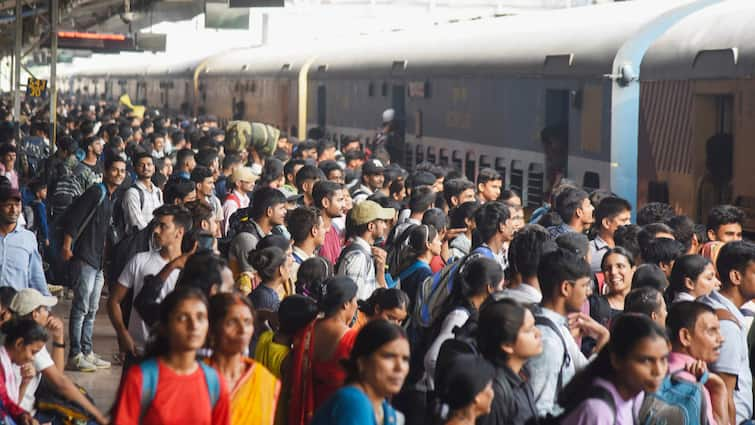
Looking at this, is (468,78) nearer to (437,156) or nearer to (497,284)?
(437,156)

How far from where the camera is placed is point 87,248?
404 inches

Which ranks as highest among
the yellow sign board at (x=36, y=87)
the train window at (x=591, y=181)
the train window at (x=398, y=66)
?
the train window at (x=398, y=66)

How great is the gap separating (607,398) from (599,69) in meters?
8.08

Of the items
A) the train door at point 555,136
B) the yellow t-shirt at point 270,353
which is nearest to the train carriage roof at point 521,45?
the train door at point 555,136

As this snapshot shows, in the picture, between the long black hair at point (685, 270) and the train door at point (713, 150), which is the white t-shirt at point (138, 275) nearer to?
the long black hair at point (685, 270)

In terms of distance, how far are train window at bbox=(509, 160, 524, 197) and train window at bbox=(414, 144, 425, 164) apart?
12.5 ft

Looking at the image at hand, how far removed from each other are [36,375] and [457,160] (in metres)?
11.1

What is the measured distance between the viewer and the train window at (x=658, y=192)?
37.9ft

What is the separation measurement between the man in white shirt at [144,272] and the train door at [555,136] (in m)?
6.67

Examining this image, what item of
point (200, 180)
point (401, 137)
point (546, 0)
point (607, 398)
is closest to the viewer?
point (607, 398)

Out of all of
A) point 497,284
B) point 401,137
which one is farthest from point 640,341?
point 401,137

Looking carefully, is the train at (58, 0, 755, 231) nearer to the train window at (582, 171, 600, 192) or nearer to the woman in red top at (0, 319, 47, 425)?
the train window at (582, 171, 600, 192)

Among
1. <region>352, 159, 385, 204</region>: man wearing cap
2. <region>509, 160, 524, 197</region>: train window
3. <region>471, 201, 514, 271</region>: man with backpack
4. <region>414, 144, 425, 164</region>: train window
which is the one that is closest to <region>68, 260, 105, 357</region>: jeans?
<region>352, 159, 385, 204</region>: man wearing cap

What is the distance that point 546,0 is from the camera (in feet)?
146
